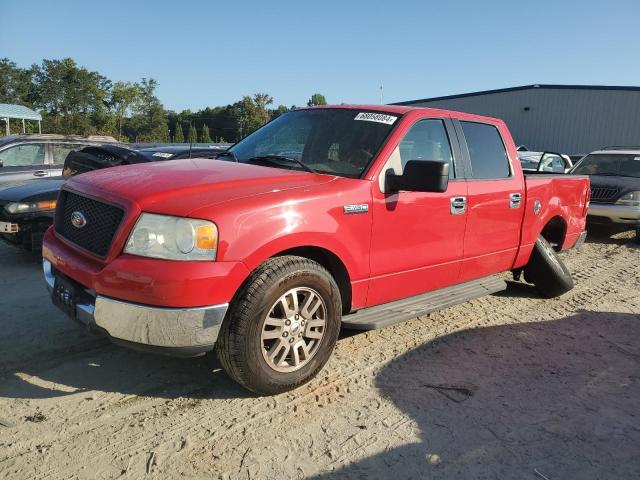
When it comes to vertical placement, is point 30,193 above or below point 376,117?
below

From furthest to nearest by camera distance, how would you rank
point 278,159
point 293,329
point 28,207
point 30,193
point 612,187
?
point 612,187
point 30,193
point 28,207
point 278,159
point 293,329

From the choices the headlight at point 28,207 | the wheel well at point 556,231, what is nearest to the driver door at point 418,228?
the wheel well at point 556,231

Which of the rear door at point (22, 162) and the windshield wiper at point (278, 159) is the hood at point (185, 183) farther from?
the rear door at point (22, 162)

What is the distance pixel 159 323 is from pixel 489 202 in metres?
3.01

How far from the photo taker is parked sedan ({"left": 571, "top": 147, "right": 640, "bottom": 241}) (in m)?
8.90

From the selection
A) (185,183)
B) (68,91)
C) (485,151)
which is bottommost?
(185,183)

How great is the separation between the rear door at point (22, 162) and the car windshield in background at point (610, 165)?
1064 centimetres

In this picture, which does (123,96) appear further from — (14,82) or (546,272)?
(546,272)

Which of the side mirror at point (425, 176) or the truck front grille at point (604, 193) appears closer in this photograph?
the side mirror at point (425, 176)

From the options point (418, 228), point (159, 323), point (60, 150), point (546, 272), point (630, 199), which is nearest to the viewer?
point (159, 323)

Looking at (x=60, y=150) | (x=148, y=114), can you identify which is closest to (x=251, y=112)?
(x=148, y=114)

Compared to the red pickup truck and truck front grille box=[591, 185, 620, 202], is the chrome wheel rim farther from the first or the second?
truck front grille box=[591, 185, 620, 202]

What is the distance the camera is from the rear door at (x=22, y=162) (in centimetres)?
853

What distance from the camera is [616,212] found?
896cm
